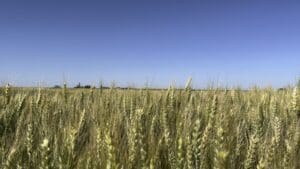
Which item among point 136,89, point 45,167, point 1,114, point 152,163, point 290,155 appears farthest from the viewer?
point 136,89

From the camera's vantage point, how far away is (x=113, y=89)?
6.52 m

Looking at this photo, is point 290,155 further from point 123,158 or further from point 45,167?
point 45,167

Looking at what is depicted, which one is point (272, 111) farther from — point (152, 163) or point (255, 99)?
point (152, 163)

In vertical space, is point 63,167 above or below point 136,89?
below

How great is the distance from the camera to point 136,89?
6.39 m

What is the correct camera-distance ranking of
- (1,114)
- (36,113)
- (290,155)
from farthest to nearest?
(36,113), (1,114), (290,155)

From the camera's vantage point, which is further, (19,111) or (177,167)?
(19,111)

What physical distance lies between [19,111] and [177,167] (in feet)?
9.86

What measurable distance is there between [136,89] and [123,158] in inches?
168

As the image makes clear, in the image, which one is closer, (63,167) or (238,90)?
(63,167)

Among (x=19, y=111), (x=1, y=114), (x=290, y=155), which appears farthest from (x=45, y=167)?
(x=19, y=111)

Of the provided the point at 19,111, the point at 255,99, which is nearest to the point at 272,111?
the point at 255,99

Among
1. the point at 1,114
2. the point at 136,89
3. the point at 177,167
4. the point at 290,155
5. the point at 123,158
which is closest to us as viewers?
the point at 177,167

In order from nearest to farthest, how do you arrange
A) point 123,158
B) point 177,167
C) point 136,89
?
1. point 177,167
2. point 123,158
3. point 136,89
